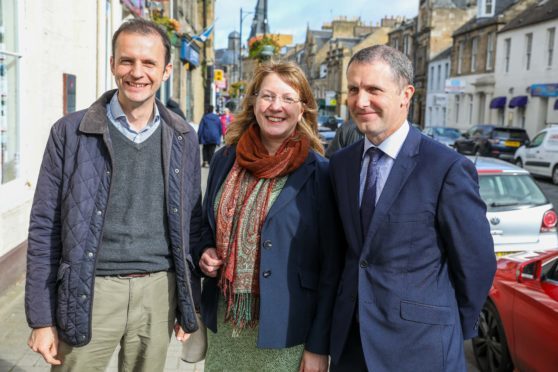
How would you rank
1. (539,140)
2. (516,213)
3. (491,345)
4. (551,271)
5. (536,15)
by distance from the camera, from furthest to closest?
(536,15), (539,140), (516,213), (491,345), (551,271)

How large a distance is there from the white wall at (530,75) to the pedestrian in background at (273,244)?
30.1m

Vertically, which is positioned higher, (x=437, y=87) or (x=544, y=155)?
(x=437, y=87)

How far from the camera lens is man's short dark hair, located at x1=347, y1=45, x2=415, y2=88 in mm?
2330

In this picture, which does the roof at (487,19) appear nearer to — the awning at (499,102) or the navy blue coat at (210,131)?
the awning at (499,102)

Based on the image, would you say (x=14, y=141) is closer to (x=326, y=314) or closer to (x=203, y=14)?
(x=326, y=314)

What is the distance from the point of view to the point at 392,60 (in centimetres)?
233

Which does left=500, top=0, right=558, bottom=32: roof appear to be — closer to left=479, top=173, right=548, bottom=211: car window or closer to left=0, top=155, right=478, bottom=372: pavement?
left=479, top=173, right=548, bottom=211: car window

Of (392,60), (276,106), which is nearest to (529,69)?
(276,106)

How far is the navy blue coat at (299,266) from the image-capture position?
261cm

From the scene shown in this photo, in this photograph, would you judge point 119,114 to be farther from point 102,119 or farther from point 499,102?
point 499,102

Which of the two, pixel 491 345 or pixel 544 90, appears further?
pixel 544 90

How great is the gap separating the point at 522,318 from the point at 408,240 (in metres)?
2.24

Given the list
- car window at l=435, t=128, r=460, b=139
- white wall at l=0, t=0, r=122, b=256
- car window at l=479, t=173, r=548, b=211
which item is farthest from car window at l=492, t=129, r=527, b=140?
white wall at l=0, t=0, r=122, b=256

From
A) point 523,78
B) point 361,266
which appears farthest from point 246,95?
point 523,78
